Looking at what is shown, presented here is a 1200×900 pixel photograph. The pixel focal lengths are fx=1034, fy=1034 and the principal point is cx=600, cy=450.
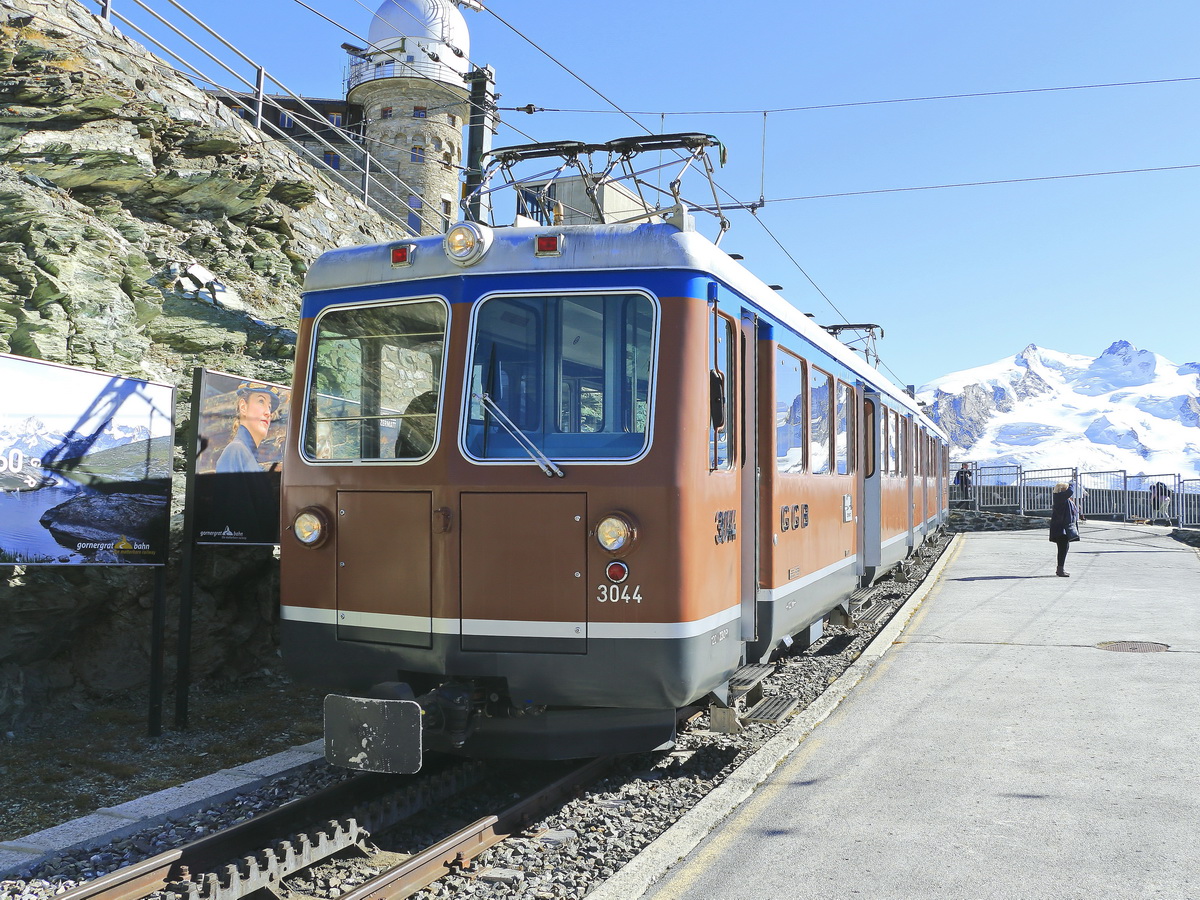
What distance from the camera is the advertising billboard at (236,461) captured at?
736 centimetres

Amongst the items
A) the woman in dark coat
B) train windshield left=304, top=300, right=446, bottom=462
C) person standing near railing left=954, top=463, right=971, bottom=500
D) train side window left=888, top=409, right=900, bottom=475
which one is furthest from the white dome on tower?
train windshield left=304, top=300, right=446, bottom=462

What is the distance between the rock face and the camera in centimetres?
771

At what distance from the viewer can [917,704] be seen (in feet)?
25.6

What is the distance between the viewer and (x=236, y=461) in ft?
25.0

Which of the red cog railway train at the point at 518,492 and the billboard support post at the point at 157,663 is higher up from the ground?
the red cog railway train at the point at 518,492

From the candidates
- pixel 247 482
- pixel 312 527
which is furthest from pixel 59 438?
pixel 312 527

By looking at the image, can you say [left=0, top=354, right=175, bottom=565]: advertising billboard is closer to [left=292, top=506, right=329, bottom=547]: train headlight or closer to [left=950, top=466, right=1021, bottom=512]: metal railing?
[left=292, top=506, right=329, bottom=547]: train headlight

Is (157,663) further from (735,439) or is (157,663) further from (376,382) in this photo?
(735,439)

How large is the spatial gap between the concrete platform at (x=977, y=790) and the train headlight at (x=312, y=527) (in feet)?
8.16

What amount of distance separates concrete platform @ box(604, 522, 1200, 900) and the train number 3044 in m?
1.13

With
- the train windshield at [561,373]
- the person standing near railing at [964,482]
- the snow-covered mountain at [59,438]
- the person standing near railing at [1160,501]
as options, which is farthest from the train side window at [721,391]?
the person standing near railing at [964,482]

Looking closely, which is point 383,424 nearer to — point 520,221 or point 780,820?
point 520,221

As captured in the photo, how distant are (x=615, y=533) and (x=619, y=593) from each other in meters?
0.31

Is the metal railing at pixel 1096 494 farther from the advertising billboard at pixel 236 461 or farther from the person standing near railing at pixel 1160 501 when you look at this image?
the advertising billboard at pixel 236 461
